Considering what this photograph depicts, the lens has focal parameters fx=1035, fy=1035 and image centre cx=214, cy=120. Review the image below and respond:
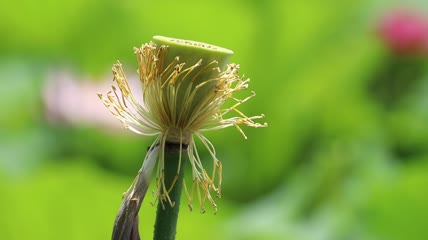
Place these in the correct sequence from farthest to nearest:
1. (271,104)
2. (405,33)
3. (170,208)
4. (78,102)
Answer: (405,33)
(271,104)
(78,102)
(170,208)

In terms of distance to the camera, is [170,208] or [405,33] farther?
[405,33]

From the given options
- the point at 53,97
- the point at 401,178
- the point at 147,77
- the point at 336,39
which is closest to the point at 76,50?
the point at 53,97

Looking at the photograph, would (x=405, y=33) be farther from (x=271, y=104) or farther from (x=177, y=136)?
(x=177, y=136)

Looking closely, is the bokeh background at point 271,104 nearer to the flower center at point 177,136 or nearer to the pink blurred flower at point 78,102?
the pink blurred flower at point 78,102

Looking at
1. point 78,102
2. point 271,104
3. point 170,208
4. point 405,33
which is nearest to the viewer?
point 170,208

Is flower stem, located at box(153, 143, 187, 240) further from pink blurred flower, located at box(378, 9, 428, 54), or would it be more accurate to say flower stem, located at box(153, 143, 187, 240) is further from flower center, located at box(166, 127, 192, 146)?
pink blurred flower, located at box(378, 9, 428, 54)

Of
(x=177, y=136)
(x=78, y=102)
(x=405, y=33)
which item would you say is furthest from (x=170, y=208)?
(x=405, y=33)

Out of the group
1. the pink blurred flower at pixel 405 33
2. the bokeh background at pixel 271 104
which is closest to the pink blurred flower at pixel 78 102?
the bokeh background at pixel 271 104

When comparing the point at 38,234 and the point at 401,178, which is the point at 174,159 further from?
the point at 401,178
